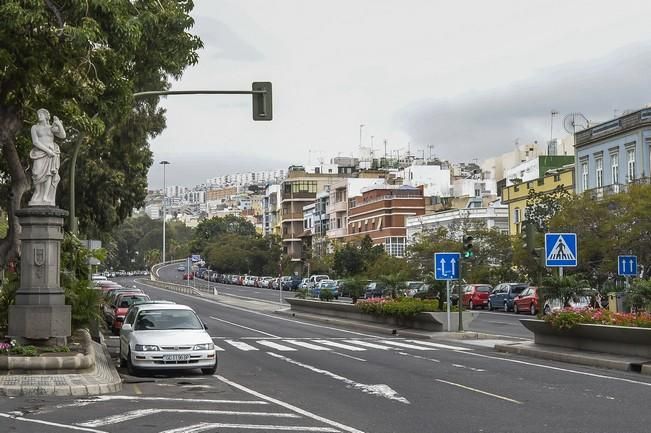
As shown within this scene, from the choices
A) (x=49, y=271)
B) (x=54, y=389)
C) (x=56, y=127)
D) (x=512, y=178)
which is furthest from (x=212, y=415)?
(x=512, y=178)

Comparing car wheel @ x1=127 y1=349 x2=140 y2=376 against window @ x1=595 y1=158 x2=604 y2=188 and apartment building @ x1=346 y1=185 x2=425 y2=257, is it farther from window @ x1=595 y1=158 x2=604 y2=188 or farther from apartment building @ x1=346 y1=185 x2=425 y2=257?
apartment building @ x1=346 y1=185 x2=425 y2=257

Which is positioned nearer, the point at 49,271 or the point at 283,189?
the point at 49,271

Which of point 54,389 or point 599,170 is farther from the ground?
point 599,170

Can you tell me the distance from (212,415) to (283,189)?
447ft

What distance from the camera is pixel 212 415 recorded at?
13539mm

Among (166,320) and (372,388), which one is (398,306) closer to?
(166,320)

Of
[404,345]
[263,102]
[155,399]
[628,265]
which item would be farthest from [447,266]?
[155,399]

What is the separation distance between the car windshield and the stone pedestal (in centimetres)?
194

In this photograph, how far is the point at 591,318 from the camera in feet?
76.6

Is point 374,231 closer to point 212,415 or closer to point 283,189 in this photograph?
point 283,189

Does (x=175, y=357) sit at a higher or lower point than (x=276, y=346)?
higher

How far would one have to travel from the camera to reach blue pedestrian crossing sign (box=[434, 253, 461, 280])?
32438 millimetres

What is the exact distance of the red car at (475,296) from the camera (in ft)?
190

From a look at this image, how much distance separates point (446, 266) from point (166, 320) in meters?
13.8
